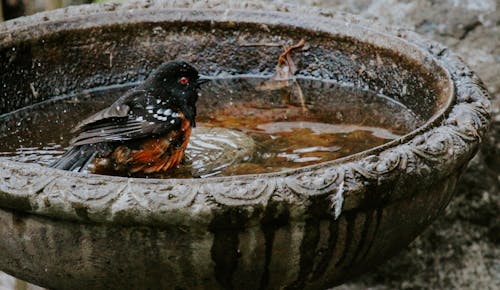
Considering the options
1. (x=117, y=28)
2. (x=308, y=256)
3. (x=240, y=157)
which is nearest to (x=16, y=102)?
(x=117, y=28)

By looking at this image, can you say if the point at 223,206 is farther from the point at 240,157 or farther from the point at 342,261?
the point at 240,157

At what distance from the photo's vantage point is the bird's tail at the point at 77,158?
9.41 feet

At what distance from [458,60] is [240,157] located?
0.88 meters

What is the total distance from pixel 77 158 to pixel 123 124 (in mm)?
196

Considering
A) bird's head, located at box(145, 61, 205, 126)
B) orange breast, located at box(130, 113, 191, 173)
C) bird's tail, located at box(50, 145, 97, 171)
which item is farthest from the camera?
bird's head, located at box(145, 61, 205, 126)

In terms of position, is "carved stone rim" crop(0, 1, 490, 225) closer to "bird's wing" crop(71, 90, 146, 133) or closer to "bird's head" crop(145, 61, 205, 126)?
"bird's wing" crop(71, 90, 146, 133)

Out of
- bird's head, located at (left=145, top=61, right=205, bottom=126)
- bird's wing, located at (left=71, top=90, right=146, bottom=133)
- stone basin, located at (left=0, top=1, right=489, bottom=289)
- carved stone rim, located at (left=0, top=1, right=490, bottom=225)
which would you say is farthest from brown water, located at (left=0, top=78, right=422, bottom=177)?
carved stone rim, located at (left=0, top=1, right=490, bottom=225)

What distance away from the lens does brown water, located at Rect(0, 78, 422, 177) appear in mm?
3191

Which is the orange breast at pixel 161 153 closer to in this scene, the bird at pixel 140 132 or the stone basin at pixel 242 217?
the bird at pixel 140 132

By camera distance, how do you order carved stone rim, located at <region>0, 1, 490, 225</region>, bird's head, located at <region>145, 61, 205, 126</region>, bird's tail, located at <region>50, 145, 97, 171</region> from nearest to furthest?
carved stone rim, located at <region>0, 1, 490, 225</region>
bird's tail, located at <region>50, 145, 97, 171</region>
bird's head, located at <region>145, 61, 205, 126</region>

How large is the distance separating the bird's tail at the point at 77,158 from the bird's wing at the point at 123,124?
32 millimetres

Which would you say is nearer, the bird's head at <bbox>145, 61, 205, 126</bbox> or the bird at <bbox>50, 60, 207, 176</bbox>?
the bird at <bbox>50, 60, 207, 176</bbox>

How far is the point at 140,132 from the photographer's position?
2.96 metres

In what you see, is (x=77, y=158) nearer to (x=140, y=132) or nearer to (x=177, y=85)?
(x=140, y=132)
